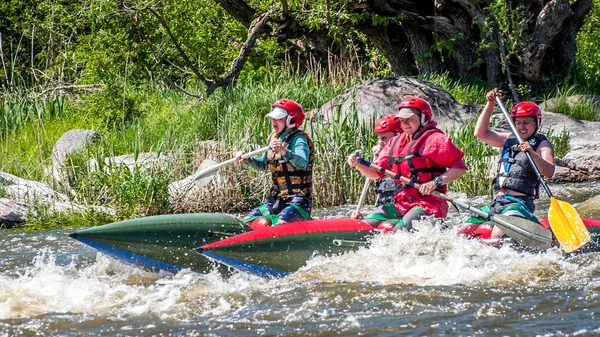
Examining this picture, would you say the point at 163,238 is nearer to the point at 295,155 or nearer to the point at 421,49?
the point at 295,155

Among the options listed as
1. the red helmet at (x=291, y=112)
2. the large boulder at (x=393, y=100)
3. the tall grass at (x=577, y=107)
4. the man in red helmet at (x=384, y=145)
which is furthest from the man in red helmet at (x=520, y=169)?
the tall grass at (x=577, y=107)

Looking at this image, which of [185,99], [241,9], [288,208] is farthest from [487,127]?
[241,9]

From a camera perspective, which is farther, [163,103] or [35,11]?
[35,11]

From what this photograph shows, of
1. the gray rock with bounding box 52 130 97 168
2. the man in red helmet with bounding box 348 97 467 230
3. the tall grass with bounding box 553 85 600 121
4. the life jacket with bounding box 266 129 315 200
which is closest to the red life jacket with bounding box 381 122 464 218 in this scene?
the man in red helmet with bounding box 348 97 467 230

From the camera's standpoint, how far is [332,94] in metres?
13.2

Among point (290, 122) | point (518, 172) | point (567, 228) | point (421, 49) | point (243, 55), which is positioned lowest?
point (567, 228)

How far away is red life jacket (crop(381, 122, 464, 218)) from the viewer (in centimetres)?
600

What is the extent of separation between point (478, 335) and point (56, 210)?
18.7 ft

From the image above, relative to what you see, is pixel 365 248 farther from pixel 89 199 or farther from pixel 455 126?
pixel 455 126

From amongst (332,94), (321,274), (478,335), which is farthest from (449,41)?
(478,335)

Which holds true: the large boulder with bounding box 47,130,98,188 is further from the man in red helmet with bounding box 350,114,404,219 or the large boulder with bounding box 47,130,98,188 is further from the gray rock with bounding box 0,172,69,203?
the man in red helmet with bounding box 350,114,404,219

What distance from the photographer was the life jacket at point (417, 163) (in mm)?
6043

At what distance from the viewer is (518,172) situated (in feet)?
20.2

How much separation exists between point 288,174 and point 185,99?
7.76 meters
